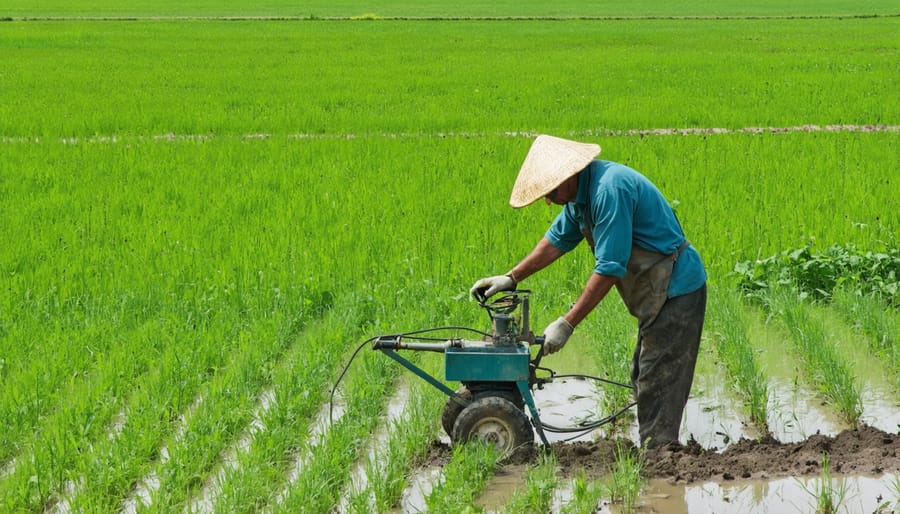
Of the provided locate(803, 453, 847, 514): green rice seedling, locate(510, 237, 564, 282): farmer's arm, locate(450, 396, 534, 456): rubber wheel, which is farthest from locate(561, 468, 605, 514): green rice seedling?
locate(510, 237, 564, 282): farmer's arm

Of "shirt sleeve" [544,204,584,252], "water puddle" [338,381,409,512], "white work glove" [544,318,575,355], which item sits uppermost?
"shirt sleeve" [544,204,584,252]

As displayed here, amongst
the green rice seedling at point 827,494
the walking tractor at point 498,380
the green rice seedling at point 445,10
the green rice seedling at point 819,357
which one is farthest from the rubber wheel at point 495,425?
the green rice seedling at point 445,10

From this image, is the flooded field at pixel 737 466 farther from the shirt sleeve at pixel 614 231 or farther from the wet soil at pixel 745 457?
the shirt sleeve at pixel 614 231

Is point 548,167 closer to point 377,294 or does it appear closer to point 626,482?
point 626,482

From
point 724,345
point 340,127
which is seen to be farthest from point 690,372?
point 340,127

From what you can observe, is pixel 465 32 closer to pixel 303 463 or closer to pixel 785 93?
pixel 785 93

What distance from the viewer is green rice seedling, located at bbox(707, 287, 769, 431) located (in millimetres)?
4797

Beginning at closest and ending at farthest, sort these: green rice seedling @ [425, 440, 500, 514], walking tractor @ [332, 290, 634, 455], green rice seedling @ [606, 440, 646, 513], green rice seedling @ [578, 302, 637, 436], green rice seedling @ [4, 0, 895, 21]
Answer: green rice seedling @ [425, 440, 500, 514], green rice seedling @ [606, 440, 646, 513], walking tractor @ [332, 290, 634, 455], green rice seedling @ [578, 302, 637, 436], green rice seedling @ [4, 0, 895, 21]

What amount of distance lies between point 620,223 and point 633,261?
320 mm

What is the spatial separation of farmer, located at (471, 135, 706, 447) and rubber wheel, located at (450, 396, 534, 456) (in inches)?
13.4

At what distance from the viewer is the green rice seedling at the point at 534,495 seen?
382 centimetres

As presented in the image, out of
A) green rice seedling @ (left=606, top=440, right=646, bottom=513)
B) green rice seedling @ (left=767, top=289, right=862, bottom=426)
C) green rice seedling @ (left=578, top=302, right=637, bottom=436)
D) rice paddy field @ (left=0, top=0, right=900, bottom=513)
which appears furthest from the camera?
green rice seedling @ (left=578, top=302, right=637, bottom=436)

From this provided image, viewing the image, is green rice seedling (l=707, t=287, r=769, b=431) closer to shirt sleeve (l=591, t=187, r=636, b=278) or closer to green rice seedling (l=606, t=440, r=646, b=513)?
green rice seedling (l=606, t=440, r=646, b=513)

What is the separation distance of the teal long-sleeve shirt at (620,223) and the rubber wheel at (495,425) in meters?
0.65
